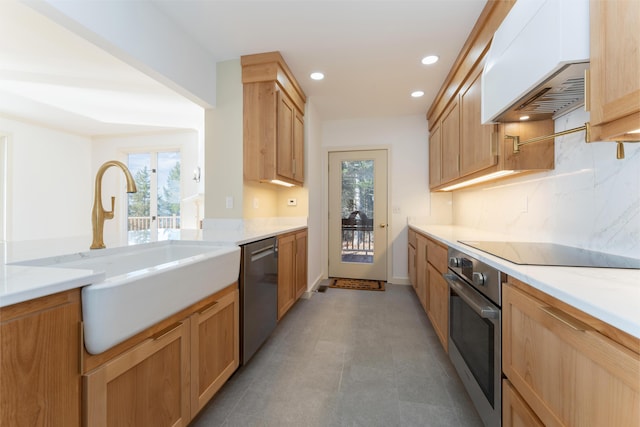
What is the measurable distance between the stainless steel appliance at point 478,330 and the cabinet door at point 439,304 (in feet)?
0.47

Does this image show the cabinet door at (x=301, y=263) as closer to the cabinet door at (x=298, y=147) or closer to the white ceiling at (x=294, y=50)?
the cabinet door at (x=298, y=147)

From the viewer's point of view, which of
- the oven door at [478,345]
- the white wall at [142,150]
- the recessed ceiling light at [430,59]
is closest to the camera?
the oven door at [478,345]

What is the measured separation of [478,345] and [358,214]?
2.91m

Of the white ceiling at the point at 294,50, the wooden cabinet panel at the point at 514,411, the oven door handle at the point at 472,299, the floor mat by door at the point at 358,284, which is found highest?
the white ceiling at the point at 294,50

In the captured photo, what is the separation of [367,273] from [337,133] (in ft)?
7.37

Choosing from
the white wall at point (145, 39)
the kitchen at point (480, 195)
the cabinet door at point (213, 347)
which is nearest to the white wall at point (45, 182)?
the kitchen at point (480, 195)

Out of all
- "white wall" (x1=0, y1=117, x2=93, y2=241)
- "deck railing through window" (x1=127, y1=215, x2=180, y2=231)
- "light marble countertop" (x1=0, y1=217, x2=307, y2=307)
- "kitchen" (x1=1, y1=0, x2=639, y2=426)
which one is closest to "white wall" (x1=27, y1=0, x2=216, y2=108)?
"kitchen" (x1=1, y1=0, x2=639, y2=426)

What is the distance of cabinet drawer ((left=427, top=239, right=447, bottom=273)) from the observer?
1949 mm

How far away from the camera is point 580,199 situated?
4.77ft

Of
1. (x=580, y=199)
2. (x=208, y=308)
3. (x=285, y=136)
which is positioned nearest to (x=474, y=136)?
(x=580, y=199)

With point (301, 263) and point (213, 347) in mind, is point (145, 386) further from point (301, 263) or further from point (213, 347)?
point (301, 263)

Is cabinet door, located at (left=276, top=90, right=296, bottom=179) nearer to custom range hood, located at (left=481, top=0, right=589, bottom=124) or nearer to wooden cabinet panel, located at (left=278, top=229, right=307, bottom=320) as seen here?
wooden cabinet panel, located at (left=278, top=229, right=307, bottom=320)

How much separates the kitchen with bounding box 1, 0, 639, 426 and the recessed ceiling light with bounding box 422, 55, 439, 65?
1.32 metres

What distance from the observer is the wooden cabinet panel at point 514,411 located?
2.99 ft
